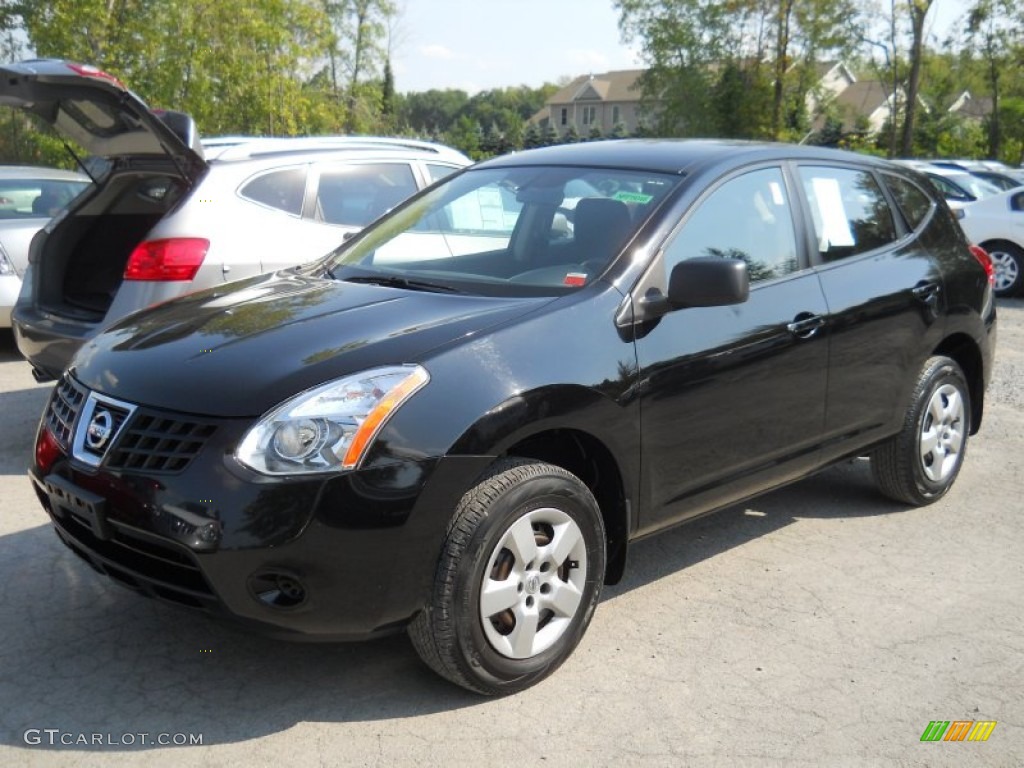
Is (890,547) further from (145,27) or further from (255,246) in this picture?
(145,27)

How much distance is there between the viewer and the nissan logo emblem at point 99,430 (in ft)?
10.4

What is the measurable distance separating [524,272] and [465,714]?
63.3 inches

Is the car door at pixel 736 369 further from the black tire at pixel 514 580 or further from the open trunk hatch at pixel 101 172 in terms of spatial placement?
the open trunk hatch at pixel 101 172

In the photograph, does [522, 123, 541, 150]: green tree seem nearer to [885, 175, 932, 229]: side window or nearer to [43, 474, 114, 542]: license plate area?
[885, 175, 932, 229]: side window

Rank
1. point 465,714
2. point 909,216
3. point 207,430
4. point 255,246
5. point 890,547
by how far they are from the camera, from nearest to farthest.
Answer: point 207,430, point 465,714, point 890,547, point 909,216, point 255,246

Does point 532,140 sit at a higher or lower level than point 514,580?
higher

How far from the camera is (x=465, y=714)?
321 cm

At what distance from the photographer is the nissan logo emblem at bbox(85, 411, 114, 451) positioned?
318 centimetres

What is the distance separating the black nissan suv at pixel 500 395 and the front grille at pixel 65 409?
0.02 m

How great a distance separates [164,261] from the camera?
5562 millimetres

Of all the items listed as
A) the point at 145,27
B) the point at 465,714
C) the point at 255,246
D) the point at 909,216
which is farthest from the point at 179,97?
the point at 465,714

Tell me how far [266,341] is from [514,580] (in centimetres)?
107

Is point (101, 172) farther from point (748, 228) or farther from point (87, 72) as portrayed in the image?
point (748, 228)

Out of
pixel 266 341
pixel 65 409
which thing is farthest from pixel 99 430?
pixel 266 341
